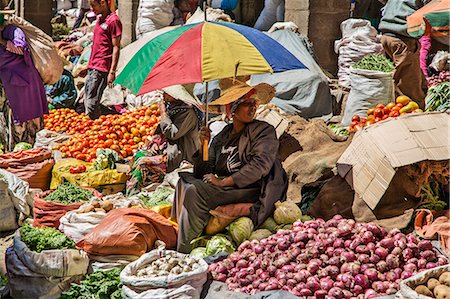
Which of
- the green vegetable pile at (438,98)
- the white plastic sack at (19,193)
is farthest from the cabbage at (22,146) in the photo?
the green vegetable pile at (438,98)

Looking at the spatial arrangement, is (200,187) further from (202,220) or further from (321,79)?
(321,79)

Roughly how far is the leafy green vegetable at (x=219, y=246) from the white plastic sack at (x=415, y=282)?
68.9 inches

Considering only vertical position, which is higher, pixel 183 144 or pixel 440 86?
pixel 440 86

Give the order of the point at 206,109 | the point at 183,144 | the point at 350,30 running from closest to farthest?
A: the point at 206,109 → the point at 183,144 → the point at 350,30

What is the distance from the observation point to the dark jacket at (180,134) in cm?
828

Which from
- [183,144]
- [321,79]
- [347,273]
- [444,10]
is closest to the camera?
[347,273]

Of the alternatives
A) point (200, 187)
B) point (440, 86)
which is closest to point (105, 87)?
point (440, 86)

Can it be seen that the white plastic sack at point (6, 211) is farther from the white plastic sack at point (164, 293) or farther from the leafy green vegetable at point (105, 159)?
the white plastic sack at point (164, 293)

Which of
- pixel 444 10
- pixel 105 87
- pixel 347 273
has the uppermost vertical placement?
pixel 444 10

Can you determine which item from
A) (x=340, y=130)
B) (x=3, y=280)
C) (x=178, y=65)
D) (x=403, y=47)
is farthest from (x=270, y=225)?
(x=403, y=47)

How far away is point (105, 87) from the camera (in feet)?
38.4

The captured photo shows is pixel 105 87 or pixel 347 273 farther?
pixel 105 87

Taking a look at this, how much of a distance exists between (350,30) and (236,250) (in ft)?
18.3

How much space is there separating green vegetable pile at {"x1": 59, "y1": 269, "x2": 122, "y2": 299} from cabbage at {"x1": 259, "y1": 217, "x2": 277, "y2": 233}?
4.10ft
